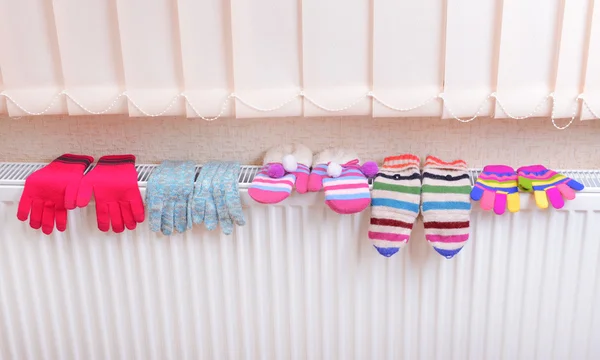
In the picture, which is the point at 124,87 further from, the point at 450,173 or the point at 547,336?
the point at 547,336

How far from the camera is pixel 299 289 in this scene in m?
1.41

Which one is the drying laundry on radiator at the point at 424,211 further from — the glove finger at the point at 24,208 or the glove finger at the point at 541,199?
the glove finger at the point at 24,208

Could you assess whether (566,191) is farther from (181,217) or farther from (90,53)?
(90,53)

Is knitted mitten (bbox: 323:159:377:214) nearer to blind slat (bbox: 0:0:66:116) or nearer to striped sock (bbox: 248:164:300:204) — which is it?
striped sock (bbox: 248:164:300:204)

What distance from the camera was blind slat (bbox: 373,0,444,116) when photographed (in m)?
1.22

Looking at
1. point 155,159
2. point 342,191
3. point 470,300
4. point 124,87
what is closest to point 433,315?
point 470,300

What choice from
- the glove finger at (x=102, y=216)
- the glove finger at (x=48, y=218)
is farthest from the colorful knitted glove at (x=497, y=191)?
the glove finger at (x=48, y=218)

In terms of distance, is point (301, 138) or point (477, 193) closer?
point (477, 193)

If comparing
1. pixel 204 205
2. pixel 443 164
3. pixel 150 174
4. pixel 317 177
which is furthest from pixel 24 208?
pixel 443 164

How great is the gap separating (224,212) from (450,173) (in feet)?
1.42

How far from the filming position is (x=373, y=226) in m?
1.28

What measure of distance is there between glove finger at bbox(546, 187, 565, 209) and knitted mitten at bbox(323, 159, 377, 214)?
326 mm

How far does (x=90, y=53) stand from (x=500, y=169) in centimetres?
80

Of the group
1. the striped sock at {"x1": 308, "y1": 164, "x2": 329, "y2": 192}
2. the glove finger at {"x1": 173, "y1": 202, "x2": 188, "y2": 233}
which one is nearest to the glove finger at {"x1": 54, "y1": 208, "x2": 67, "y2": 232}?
the glove finger at {"x1": 173, "y1": 202, "x2": 188, "y2": 233}
